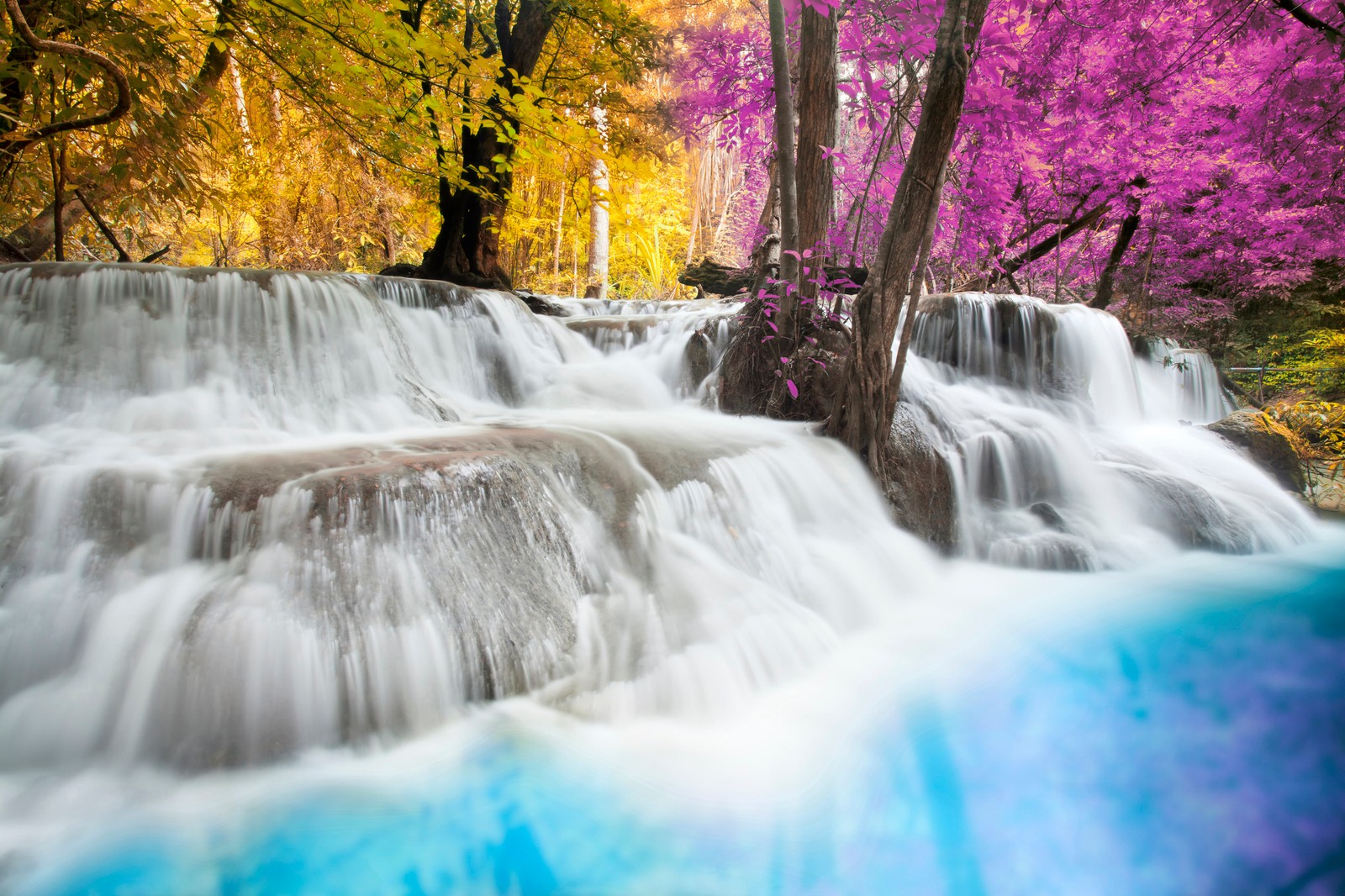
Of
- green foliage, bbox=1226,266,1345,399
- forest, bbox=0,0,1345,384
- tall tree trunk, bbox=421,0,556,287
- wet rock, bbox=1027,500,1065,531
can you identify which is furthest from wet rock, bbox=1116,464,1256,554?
tall tree trunk, bbox=421,0,556,287

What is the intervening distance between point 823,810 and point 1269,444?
6.42 m

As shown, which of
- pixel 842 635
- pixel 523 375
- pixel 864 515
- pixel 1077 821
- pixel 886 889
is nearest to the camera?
pixel 886 889

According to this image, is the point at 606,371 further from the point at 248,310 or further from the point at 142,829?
the point at 142,829

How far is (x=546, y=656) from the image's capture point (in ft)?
7.81

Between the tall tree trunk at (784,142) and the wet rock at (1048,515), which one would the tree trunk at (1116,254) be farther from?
the tall tree trunk at (784,142)

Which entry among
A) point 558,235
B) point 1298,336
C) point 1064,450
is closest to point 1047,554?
point 1064,450

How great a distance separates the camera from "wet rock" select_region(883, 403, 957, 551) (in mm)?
4191

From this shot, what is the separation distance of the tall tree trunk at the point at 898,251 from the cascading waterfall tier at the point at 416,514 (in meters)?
0.35

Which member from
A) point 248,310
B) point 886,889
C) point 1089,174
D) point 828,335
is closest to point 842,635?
point 886,889

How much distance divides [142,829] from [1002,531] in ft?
15.3

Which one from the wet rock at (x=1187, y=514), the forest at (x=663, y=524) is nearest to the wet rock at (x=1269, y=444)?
the forest at (x=663, y=524)

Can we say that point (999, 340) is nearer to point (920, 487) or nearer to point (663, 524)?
point (920, 487)

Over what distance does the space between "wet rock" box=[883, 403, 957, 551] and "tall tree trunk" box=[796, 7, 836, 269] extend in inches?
54.1

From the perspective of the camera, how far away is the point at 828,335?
495 cm
